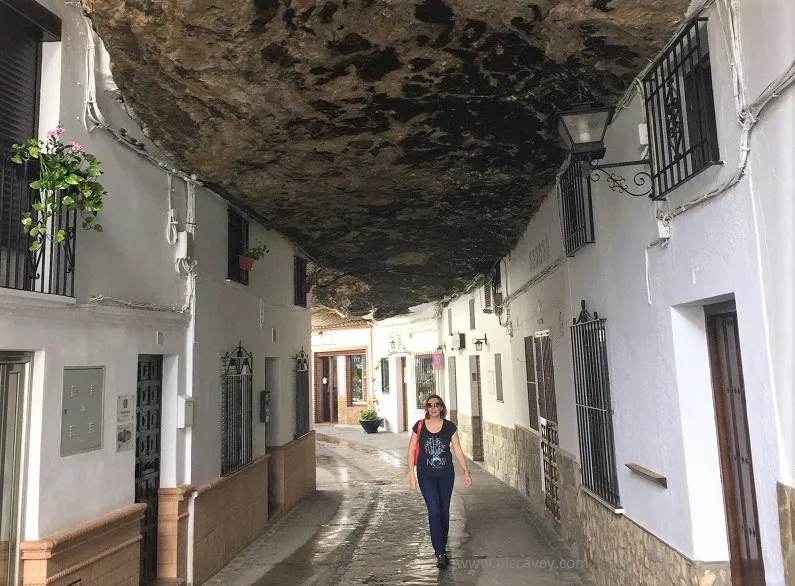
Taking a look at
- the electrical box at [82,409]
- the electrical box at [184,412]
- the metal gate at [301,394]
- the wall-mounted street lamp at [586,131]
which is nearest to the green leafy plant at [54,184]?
the electrical box at [82,409]

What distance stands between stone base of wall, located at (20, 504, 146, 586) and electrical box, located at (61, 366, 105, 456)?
0.53 meters

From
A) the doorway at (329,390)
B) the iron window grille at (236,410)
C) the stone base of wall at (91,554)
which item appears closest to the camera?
the stone base of wall at (91,554)

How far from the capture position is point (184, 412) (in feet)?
17.4

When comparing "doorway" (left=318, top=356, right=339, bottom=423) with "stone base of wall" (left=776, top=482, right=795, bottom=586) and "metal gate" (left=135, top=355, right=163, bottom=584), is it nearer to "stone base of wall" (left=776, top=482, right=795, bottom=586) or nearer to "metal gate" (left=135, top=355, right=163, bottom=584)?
"metal gate" (left=135, top=355, right=163, bottom=584)

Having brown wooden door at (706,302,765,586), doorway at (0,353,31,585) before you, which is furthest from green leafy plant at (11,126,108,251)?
brown wooden door at (706,302,765,586)

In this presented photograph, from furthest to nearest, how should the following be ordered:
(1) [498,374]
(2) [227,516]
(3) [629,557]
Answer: (1) [498,374], (2) [227,516], (3) [629,557]

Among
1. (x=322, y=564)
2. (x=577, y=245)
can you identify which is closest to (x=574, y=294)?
(x=577, y=245)

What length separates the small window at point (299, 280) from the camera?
31.3 ft

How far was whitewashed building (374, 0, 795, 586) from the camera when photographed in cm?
251

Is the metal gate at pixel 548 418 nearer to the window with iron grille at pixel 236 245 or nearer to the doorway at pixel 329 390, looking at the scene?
the window with iron grille at pixel 236 245

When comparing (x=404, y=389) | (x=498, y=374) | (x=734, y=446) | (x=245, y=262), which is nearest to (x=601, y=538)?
(x=734, y=446)

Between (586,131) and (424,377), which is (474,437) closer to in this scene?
(424,377)

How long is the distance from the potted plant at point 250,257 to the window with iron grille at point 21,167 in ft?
9.97

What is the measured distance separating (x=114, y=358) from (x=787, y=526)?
423cm
